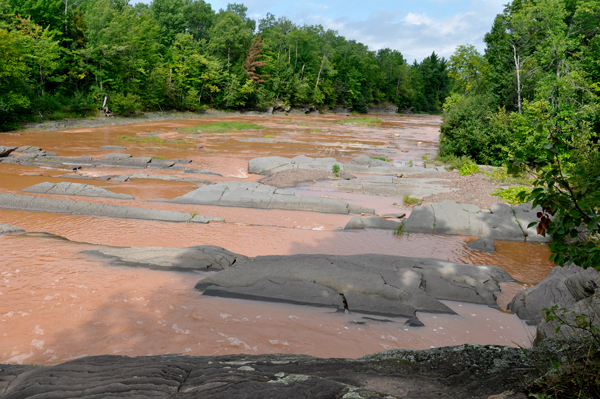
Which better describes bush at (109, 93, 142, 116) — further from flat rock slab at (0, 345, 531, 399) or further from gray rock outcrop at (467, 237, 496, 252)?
flat rock slab at (0, 345, 531, 399)

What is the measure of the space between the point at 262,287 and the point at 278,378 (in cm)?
454

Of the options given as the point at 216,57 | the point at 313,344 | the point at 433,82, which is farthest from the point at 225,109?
the point at 433,82

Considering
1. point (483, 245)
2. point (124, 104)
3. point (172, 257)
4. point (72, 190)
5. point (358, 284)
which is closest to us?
point (358, 284)

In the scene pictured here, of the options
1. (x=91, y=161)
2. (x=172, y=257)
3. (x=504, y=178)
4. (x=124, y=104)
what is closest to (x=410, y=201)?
(x=504, y=178)

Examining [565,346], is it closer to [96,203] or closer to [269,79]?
[96,203]

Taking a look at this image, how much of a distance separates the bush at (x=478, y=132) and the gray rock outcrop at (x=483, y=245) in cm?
1099

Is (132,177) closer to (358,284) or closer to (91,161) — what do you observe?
(91,161)

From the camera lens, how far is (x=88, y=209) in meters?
13.2

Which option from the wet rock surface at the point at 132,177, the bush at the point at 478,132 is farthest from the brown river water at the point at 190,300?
the bush at the point at 478,132

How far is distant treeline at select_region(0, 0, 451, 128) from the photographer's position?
121 ft

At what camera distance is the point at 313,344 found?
20.1ft

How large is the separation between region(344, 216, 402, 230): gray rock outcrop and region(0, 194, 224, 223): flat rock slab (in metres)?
4.21

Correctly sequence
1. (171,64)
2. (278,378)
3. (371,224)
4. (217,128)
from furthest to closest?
1. (171,64)
2. (217,128)
3. (371,224)
4. (278,378)

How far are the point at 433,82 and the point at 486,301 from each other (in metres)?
116
